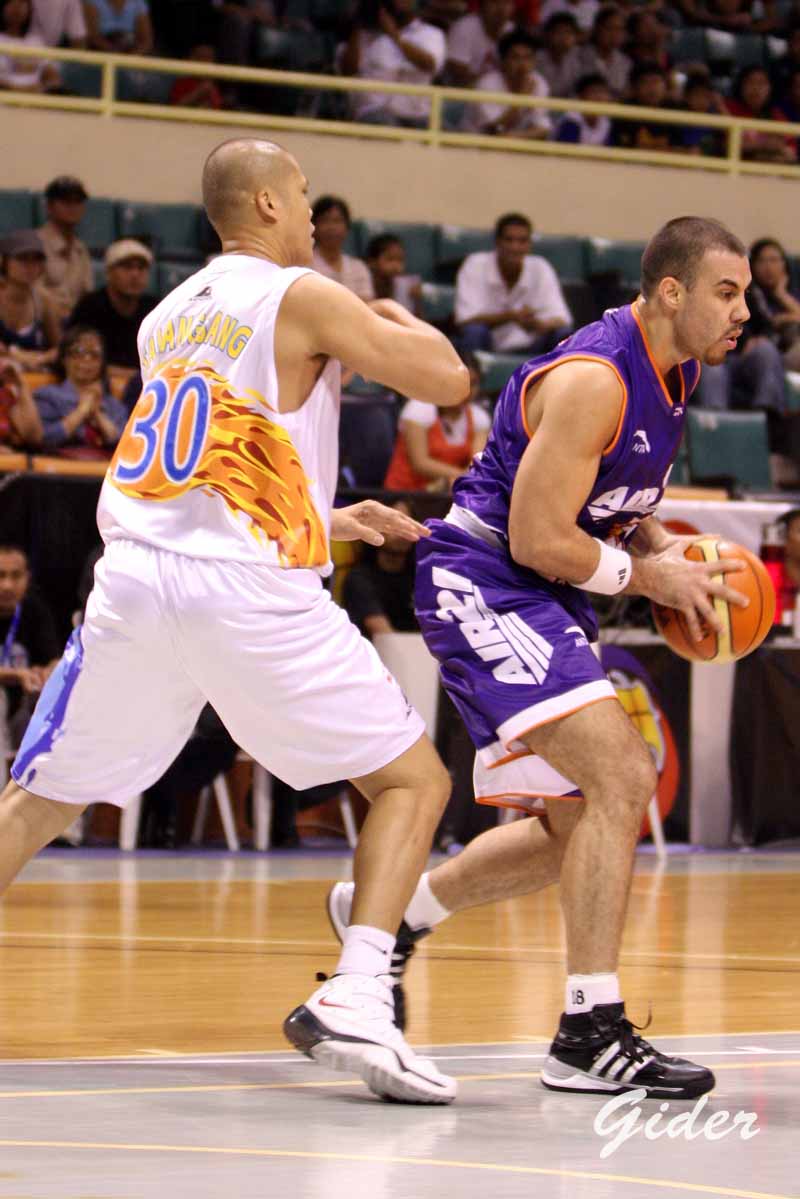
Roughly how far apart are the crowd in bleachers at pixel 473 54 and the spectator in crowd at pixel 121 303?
9.54ft

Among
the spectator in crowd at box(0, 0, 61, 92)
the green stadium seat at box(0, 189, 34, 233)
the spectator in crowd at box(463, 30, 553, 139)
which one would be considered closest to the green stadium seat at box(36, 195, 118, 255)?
the green stadium seat at box(0, 189, 34, 233)

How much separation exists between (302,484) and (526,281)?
9.11 m

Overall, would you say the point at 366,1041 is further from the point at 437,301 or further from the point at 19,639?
the point at 437,301

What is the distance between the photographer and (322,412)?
13.5 feet

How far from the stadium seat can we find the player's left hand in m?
9.43

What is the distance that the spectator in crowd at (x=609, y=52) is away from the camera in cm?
1587

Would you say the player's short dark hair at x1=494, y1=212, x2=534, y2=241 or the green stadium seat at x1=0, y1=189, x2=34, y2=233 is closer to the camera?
the green stadium seat at x1=0, y1=189, x2=34, y2=233

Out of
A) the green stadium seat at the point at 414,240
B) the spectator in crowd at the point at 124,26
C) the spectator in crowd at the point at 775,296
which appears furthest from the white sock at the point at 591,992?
the spectator in crowd at the point at 124,26

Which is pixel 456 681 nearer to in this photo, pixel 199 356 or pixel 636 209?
pixel 199 356

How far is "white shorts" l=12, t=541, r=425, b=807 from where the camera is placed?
3982mm

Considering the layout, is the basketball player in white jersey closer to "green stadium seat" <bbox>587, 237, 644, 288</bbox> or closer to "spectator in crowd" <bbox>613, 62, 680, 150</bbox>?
"green stadium seat" <bbox>587, 237, 644, 288</bbox>

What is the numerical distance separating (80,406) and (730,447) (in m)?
4.05

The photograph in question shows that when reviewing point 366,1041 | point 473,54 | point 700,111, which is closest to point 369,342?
point 366,1041

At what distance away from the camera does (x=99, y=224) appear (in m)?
12.8
